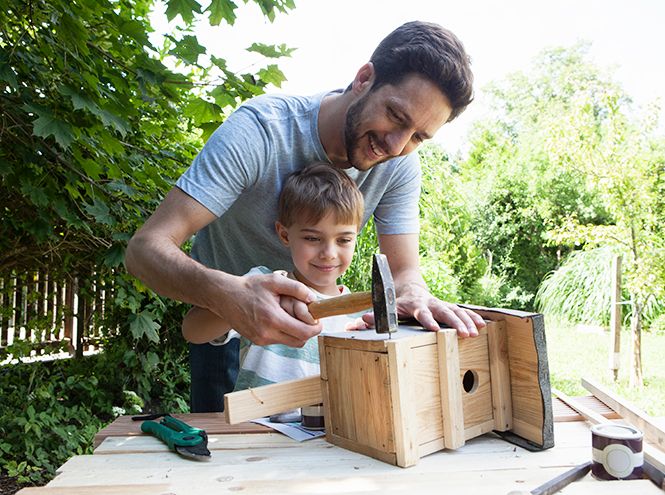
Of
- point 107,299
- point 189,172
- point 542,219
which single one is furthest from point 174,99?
point 542,219

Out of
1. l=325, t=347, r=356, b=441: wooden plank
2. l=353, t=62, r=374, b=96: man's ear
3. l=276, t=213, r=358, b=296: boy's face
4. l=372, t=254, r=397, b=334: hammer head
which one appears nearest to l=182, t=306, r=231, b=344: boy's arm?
l=276, t=213, r=358, b=296: boy's face

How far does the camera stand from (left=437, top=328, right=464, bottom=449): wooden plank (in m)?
1.31

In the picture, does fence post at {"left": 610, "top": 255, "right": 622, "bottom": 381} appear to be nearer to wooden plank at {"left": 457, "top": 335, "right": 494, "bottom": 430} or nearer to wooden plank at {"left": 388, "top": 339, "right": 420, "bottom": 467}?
wooden plank at {"left": 457, "top": 335, "right": 494, "bottom": 430}

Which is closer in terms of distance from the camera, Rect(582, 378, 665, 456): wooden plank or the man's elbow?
Rect(582, 378, 665, 456): wooden plank

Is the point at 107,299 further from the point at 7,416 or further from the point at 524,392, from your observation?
the point at 524,392

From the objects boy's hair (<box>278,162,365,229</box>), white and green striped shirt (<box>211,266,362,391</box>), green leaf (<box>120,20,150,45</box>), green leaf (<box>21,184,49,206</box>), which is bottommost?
white and green striped shirt (<box>211,266,362,391</box>)

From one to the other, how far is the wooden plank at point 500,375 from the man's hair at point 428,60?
3.08ft

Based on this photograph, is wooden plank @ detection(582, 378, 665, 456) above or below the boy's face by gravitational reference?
below

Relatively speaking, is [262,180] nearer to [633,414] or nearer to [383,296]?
[383,296]

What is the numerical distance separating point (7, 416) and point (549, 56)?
107ft

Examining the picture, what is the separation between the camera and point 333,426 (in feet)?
4.55

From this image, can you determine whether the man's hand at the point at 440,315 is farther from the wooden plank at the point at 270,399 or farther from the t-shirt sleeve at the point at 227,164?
the t-shirt sleeve at the point at 227,164

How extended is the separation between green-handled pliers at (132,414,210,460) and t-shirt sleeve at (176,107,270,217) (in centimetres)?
69

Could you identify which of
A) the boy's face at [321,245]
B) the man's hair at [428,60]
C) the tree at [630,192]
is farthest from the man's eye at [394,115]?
the tree at [630,192]
